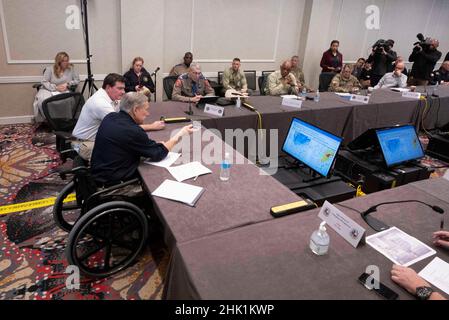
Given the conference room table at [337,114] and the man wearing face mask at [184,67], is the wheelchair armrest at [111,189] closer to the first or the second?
the conference room table at [337,114]

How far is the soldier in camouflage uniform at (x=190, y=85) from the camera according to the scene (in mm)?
3816

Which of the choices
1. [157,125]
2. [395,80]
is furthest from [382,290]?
[395,80]

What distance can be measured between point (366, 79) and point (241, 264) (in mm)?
6391

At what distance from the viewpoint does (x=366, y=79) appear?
662cm

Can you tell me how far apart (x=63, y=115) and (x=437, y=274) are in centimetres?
297

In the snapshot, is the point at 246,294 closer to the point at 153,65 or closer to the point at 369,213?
the point at 369,213

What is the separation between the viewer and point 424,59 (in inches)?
255

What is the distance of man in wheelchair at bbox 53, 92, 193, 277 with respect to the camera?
1.96 meters

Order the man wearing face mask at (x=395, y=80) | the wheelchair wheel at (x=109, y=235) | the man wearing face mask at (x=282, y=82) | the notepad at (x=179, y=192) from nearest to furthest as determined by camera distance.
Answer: the notepad at (x=179, y=192) < the wheelchair wheel at (x=109, y=235) < the man wearing face mask at (x=282, y=82) < the man wearing face mask at (x=395, y=80)

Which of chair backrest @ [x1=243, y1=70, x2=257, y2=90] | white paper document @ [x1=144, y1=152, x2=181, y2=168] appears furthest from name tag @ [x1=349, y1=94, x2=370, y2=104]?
white paper document @ [x1=144, y1=152, x2=181, y2=168]

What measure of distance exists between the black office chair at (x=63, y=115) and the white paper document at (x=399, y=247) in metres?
2.36

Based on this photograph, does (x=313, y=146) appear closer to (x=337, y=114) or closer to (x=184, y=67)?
(x=337, y=114)

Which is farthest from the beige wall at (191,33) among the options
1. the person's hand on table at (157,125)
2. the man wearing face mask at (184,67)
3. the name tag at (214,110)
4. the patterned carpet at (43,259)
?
the person's hand on table at (157,125)
